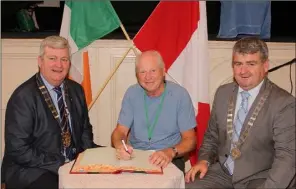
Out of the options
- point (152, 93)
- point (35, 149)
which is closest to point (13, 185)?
point (35, 149)

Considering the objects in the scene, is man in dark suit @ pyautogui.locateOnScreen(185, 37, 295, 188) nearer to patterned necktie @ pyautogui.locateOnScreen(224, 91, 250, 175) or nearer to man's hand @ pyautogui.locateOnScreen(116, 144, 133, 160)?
patterned necktie @ pyautogui.locateOnScreen(224, 91, 250, 175)

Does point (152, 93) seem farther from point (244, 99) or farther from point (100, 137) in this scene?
point (100, 137)

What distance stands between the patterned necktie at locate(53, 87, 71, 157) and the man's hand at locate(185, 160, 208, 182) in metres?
0.82

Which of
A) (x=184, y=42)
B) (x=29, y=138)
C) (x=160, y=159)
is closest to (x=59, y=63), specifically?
(x=29, y=138)

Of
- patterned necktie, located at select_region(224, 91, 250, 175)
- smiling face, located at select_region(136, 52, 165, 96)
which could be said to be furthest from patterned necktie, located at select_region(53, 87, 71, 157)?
patterned necktie, located at select_region(224, 91, 250, 175)

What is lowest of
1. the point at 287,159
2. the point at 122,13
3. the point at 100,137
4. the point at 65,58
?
the point at 100,137

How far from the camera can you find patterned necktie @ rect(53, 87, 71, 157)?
2.74m

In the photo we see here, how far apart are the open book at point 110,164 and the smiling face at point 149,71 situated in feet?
1.73

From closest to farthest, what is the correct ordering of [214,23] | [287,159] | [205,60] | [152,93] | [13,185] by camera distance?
[287,159] < [13,185] < [152,93] < [205,60] < [214,23]

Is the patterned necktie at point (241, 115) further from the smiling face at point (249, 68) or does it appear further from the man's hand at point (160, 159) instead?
the man's hand at point (160, 159)

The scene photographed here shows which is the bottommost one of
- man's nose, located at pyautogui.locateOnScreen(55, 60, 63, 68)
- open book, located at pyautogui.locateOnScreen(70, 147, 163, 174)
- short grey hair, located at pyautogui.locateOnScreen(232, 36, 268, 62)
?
open book, located at pyautogui.locateOnScreen(70, 147, 163, 174)

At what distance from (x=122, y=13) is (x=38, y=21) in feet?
2.65

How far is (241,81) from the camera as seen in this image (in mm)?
2535

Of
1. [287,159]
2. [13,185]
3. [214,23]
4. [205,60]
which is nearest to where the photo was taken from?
[287,159]
